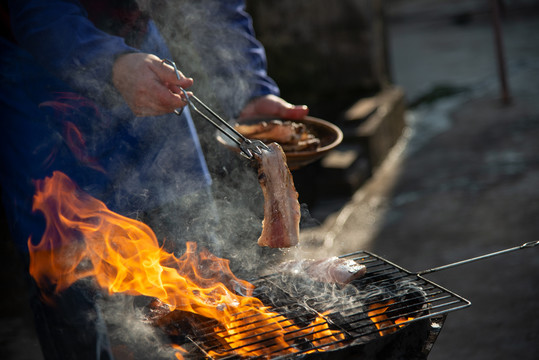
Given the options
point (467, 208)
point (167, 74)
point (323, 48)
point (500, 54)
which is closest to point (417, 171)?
point (467, 208)

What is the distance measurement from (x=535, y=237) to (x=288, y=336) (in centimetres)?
311

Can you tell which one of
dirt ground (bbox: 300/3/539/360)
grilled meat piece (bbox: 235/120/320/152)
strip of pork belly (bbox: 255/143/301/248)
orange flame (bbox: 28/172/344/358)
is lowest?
dirt ground (bbox: 300/3/539/360)

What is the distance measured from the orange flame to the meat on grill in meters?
0.21

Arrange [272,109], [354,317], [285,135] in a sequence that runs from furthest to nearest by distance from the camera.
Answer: [272,109] < [285,135] < [354,317]

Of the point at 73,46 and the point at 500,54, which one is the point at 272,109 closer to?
the point at 73,46

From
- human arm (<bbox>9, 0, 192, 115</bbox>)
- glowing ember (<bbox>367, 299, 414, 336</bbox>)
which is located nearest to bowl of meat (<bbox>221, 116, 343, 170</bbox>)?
human arm (<bbox>9, 0, 192, 115</bbox>)

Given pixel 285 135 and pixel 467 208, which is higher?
pixel 285 135

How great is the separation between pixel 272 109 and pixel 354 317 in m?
1.24

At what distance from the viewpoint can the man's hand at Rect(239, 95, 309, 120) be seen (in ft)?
9.76

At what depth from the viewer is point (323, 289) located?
7.80ft

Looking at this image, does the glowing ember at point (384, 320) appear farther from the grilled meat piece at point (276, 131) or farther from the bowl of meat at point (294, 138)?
the grilled meat piece at point (276, 131)

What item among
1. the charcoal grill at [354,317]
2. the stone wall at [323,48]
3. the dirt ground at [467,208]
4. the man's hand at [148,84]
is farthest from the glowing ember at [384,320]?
the stone wall at [323,48]

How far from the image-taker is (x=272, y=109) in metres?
3.04

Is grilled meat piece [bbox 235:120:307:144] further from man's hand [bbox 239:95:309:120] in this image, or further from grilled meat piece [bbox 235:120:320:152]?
man's hand [bbox 239:95:309:120]
